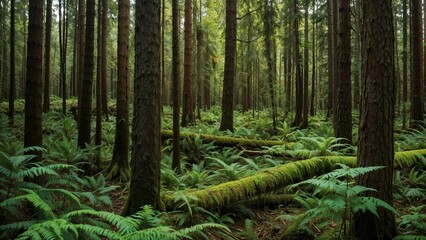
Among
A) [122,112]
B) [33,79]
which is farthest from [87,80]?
[33,79]

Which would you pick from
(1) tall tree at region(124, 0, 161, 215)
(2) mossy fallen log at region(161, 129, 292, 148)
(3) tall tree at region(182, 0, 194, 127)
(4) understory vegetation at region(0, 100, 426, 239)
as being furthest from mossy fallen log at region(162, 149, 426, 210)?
(3) tall tree at region(182, 0, 194, 127)

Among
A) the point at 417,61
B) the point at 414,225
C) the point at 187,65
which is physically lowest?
the point at 414,225

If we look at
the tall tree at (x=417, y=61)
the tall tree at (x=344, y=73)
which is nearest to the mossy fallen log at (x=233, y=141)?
the tall tree at (x=344, y=73)

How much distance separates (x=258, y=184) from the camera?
19.3 feet

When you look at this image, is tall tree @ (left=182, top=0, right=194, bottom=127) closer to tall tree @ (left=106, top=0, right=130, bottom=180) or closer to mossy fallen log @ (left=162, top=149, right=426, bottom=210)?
tall tree @ (left=106, top=0, right=130, bottom=180)

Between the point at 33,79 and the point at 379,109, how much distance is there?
17.1 feet

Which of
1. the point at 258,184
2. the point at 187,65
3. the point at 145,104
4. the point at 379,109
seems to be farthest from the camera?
the point at 187,65

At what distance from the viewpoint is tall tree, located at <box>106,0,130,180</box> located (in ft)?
24.6

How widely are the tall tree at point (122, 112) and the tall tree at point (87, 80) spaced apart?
0.71m

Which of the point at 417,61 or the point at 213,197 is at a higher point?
the point at 417,61

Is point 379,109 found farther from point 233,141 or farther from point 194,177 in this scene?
point 233,141

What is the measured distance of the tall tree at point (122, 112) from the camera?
7.50 metres

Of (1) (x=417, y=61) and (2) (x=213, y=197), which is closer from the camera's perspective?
(2) (x=213, y=197)

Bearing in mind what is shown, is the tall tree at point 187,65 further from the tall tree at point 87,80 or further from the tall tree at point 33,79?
the tall tree at point 33,79
